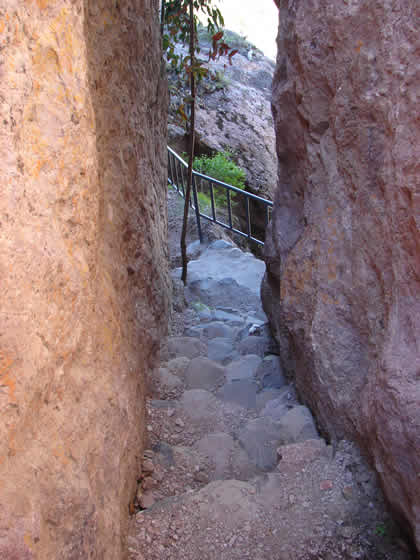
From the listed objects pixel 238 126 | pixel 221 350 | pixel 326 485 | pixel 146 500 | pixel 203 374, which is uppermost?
pixel 238 126

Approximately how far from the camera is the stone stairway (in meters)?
1.60

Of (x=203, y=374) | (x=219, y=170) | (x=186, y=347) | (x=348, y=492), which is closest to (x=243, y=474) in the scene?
(x=348, y=492)

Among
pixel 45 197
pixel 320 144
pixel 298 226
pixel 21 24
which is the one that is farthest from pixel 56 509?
pixel 298 226

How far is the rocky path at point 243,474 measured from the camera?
1.60m

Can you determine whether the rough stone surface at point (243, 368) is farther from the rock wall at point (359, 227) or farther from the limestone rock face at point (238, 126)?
the limestone rock face at point (238, 126)

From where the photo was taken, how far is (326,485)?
5.85 ft

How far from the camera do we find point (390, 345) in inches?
57.6

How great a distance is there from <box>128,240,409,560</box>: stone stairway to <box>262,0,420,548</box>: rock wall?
6.6 inches

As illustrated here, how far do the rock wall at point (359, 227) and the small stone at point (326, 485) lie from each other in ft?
0.62

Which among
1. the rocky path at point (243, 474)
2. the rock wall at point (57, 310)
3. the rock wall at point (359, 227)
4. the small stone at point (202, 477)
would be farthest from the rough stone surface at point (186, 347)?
the rock wall at point (57, 310)

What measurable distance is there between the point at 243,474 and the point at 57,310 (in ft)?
4.94

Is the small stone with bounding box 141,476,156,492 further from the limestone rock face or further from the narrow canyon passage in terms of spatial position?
the limestone rock face

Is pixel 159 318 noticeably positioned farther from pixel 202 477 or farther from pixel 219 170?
pixel 219 170

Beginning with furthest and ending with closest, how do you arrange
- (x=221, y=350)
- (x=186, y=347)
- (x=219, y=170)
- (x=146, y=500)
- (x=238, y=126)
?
(x=238, y=126) → (x=219, y=170) → (x=221, y=350) → (x=186, y=347) → (x=146, y=500)
